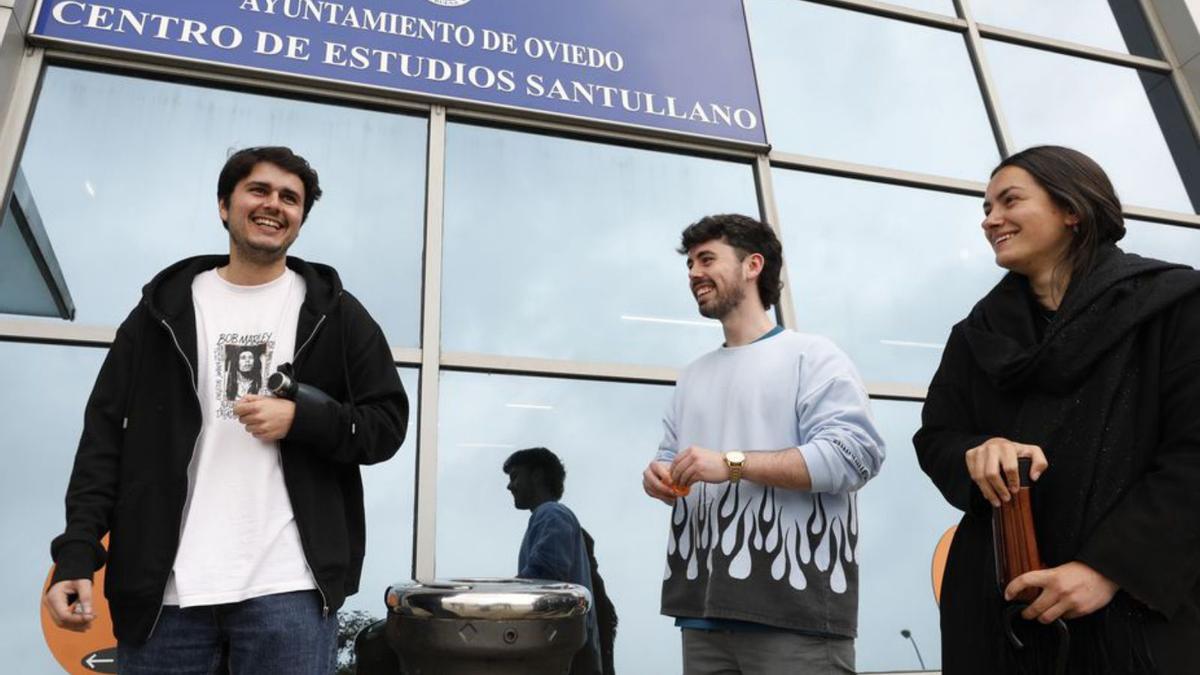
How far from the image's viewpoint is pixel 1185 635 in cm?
111

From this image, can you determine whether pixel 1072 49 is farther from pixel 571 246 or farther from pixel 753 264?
pixel 753 264

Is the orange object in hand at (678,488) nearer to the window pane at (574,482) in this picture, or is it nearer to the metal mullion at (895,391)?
the window pane at (574,482)

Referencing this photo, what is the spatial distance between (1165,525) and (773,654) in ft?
2.49

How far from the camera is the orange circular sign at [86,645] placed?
7.74 feet

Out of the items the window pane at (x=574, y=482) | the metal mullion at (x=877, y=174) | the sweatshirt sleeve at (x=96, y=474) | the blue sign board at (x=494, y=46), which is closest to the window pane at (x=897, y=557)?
the window pane at (x=574, y=482)

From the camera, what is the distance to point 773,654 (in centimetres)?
162

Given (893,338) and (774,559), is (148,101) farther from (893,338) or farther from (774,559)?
(893,338)

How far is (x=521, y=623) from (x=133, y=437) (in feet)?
2.66

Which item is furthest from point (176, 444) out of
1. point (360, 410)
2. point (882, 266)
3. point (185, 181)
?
point (882, 266)

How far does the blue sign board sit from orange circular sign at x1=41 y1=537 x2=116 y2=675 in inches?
73.8

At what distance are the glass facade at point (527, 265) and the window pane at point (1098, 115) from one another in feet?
1.50

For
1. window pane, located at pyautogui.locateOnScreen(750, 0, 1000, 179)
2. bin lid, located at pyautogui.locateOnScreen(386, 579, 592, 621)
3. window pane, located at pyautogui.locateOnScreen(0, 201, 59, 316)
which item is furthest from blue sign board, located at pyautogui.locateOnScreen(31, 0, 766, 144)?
bin lid, located at pyautogui.locateOnScreen(386, 579, 592, 621)

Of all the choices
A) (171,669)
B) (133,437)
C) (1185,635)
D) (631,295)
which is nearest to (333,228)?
(631,295)

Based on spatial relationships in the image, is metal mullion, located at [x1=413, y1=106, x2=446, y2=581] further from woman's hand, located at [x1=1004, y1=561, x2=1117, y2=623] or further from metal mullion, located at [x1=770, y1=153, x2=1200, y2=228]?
woman's hand, located at [x1=1004, y1=561, x2=1117, y2=623]
